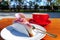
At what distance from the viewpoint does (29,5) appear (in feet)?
6.19

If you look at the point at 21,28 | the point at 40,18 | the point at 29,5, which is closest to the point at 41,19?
the point at 40,18

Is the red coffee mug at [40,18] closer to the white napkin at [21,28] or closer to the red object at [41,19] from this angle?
the red object at [41,19]

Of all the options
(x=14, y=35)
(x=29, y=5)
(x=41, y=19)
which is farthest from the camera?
(x=29, y=5)

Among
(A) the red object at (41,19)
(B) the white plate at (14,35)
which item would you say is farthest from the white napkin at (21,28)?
(A) the red object at (41,19)

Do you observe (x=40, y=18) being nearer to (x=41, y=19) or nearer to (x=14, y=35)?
(x=41, y=19)

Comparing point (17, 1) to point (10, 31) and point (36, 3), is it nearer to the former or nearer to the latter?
point (36, 3)

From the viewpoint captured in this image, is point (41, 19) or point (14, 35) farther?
point (41, 19)

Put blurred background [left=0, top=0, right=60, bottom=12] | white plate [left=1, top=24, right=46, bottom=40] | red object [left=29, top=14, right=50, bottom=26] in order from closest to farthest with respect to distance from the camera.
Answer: white plate [left=1, top=24, right=46, bottom=40]
red object [left=29, top=14, right=50, bottom=26]
blurred background [left=0, top=0, right=60, bottom=12]

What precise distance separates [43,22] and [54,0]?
1160 millimetres

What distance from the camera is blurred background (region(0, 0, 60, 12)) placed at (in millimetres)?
1937

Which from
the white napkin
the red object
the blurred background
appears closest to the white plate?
the white napkin

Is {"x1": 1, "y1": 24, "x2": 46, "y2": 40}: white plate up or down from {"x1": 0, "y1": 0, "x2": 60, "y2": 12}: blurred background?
up

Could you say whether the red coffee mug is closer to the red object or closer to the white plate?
the red object

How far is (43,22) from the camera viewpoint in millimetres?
862
